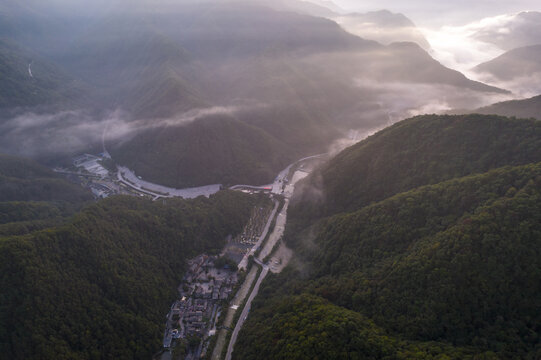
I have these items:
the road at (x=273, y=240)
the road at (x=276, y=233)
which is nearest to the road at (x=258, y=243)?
the road at (x=273, y=240)

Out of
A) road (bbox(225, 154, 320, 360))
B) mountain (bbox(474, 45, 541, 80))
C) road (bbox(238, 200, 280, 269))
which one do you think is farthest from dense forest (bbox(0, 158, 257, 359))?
mountain (bbox(474, 45, 541, 80))

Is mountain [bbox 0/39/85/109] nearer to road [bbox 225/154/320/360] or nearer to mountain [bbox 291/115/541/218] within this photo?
road [bbox 225/154/320/360]

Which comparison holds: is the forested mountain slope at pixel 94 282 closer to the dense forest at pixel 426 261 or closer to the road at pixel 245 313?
the road at pixel 245 313

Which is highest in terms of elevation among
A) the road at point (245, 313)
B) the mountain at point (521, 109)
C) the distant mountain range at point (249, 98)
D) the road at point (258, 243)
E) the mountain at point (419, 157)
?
the distant mountain range at point (249, 98)

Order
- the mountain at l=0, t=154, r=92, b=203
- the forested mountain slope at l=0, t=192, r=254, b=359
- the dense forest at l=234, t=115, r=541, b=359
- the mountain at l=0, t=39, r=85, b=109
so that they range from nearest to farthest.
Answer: the dense forest at l=234, t=115, r=541, b=359 → the forested mountain slope at l=0, t=192, r=254, b=359 → the mountain at l=0, t=154, r=92, b=203 → the mountain at l=0, t=39, r=85, b=109

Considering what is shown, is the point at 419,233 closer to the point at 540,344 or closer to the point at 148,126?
the point at 540,344

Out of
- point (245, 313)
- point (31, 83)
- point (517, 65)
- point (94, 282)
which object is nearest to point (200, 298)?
point (245, 313)
